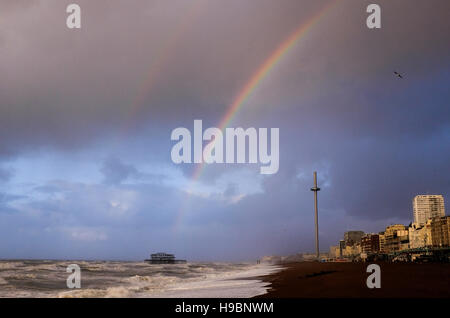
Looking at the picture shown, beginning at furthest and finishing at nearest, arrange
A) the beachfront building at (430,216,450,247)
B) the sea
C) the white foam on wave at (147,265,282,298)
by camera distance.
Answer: the beachfront building at (430,216,450,247)
the sea
the white foam on wave at (147,265,282,298)

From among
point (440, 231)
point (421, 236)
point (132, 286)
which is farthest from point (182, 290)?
point (421, 236)

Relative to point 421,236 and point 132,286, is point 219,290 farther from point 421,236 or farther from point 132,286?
point 421,236

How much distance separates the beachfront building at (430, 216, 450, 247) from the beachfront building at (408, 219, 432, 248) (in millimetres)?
2341

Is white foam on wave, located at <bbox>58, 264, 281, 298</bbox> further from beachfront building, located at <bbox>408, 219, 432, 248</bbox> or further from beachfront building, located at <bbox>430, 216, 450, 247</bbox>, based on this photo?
beachfront building, located at <bbox>408, 219, 432, 248</bbox>

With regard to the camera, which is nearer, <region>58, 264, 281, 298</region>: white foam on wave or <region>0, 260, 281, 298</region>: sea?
<region>58, 264, 281, 298</region>: white foam on wave

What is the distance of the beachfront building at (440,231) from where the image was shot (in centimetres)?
16325

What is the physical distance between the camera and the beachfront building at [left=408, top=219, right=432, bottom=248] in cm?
17512

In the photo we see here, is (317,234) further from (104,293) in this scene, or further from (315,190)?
(104,293)

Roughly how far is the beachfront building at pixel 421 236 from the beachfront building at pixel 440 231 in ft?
7.68

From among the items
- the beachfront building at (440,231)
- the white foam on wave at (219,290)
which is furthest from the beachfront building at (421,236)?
the white foam on wave at (219,290)

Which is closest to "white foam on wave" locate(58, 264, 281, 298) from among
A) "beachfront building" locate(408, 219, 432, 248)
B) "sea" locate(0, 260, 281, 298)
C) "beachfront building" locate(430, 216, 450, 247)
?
"sea" locate(0, 260, 281, 298)

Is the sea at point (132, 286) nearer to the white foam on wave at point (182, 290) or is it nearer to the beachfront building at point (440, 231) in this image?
the white foam on wave at point (182, 290)

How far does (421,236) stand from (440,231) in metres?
17.0
